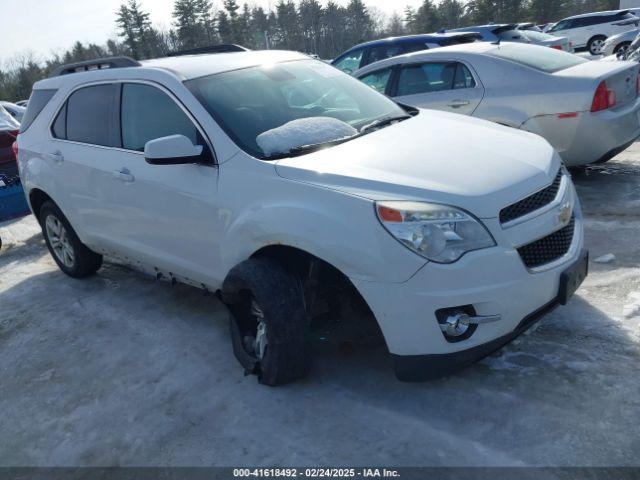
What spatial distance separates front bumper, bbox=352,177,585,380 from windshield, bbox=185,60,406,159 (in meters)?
1.16

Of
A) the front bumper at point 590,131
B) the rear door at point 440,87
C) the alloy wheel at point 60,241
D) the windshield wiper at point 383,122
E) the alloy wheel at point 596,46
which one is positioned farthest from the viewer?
the alloy wheel at point 596,46

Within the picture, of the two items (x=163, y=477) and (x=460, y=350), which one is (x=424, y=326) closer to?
(x=460, y=350)

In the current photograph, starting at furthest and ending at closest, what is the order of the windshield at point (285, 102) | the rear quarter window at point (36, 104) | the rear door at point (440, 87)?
1. the rear door at point (440, 87)
2. the rear quarter window at point (36, 104)
3. the windshield at point (285, 102)

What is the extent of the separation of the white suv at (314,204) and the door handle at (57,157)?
0.48ft

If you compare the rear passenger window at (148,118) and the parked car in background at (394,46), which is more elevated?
the rear passenger window at (148,118)

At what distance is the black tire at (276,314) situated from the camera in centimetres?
308

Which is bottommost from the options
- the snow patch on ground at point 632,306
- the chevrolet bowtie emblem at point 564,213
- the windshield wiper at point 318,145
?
the snow patch on ground at point 632,306

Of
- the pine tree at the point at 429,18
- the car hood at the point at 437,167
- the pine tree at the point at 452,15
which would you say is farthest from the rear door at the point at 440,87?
the pine tree at the point at 452,15

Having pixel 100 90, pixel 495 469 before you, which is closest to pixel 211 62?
pixel 100 90

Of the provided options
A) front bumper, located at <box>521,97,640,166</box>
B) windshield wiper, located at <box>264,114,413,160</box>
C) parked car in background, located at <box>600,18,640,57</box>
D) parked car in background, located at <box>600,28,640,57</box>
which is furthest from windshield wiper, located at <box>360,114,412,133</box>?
parked car in background, located at <box>600,28,640,57</box>

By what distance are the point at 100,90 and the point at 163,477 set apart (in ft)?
9.99

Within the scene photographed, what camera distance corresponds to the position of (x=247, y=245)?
3283mm

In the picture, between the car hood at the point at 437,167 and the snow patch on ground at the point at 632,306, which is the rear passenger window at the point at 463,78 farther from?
the snow patch on ground at the point at 632,306

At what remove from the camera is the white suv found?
2.69m
